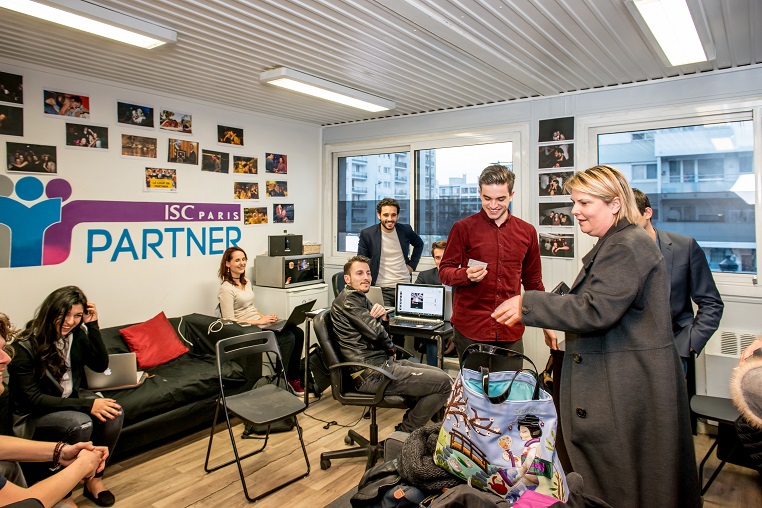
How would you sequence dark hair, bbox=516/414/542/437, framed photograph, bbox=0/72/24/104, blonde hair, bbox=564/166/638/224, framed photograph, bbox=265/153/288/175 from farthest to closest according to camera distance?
framed photograph, bbox=265/153/288/175 < framed photograph, bbox=0/72/24/104 < blonde hair, bbox=564/166/638/224 < dark hair, bbox=516/414/542/437

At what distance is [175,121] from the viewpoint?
495 centimetres

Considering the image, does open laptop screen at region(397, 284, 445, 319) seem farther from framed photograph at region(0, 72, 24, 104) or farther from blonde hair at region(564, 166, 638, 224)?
framed photograph at region(0, 72, 24, 104)

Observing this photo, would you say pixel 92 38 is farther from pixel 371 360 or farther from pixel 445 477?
pixel 445 477

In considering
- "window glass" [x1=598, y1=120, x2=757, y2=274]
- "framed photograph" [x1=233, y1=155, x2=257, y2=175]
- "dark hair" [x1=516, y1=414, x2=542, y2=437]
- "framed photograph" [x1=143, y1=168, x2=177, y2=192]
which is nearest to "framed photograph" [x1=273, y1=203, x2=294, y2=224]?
"framed photograph" [x1=233, y1=155, x2=257, y2=175]

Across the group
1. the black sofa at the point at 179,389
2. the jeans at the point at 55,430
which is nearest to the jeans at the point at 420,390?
the black sofa at the point at 179,389

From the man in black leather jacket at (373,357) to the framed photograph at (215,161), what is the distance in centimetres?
244

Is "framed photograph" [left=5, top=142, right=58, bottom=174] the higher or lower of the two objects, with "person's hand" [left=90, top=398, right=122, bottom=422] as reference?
higher

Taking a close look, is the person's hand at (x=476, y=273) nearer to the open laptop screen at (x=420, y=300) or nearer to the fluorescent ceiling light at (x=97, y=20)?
the open laptop screen at (x=420, y=300)

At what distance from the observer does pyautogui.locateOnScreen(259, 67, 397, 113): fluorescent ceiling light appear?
13.2 feet

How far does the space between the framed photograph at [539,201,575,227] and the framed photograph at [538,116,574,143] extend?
607 millimetres

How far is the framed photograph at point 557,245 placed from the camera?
4.75 m

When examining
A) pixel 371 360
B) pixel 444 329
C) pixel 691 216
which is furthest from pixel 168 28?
pixel 691 216

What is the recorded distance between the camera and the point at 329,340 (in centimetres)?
340

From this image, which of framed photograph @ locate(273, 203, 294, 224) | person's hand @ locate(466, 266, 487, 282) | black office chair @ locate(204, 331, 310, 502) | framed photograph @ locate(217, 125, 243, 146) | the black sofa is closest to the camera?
person's hand @ locate(466, 266, 487, 282)
